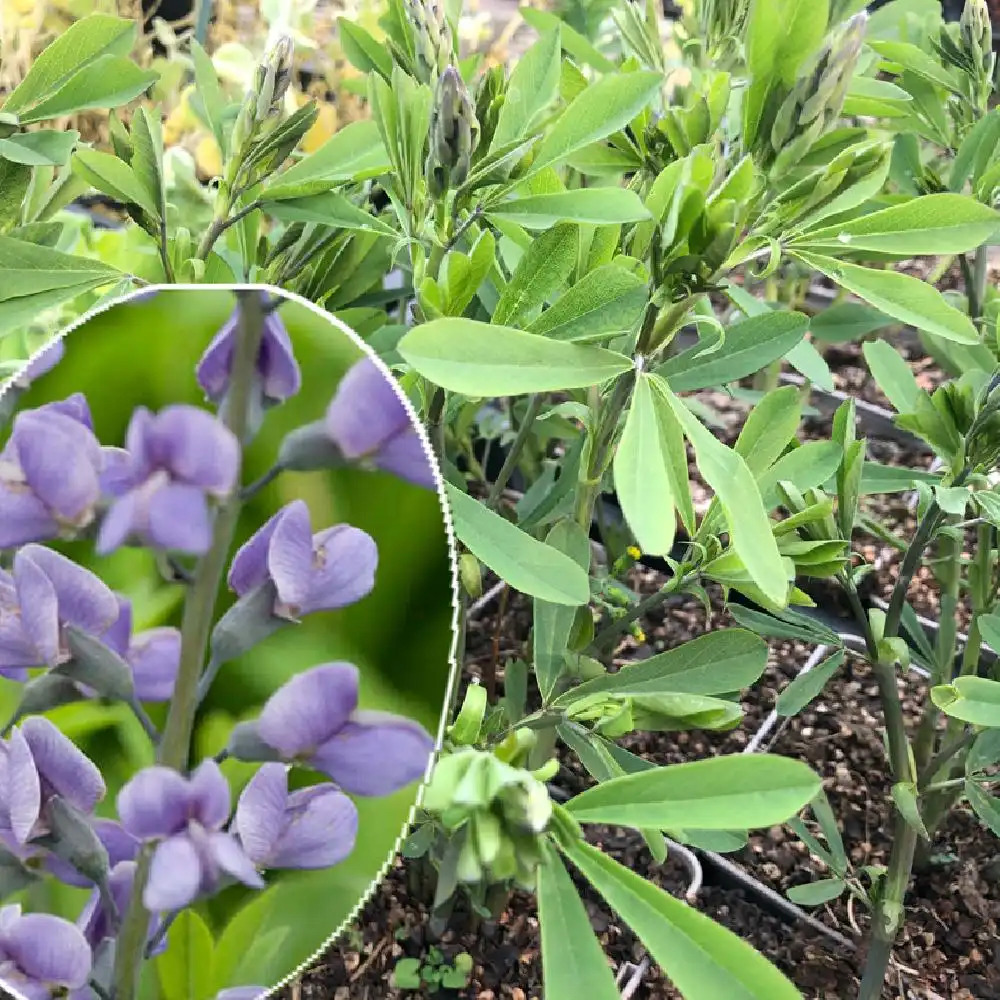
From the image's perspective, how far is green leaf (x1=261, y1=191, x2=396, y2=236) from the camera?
607 mm

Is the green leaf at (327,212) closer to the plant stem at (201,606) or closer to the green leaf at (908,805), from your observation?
the plant stem at (201,606)

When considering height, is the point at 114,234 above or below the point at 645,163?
below

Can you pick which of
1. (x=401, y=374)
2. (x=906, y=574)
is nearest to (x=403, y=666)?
(x=401, y=374)

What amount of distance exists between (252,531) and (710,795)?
8.8 inches

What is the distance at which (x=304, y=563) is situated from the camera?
0.40 meters

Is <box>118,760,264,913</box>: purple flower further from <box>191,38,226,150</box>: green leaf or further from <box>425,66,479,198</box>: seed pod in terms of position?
<box>191,38,226,150</box>: green leaf

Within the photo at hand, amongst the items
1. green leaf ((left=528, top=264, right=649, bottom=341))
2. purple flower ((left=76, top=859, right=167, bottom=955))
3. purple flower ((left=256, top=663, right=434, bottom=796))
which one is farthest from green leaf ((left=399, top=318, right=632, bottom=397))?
purple flower ((left=76, top=859, right=167, bottom=955))

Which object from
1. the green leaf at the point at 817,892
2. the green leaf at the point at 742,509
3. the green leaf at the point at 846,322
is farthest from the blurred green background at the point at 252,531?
the green leaf at the point at 846,322

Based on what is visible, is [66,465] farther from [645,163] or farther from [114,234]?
[114,234]

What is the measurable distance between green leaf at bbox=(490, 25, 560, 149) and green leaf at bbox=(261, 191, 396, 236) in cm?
9

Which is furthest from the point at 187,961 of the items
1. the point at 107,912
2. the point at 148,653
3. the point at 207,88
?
the point at 207,88

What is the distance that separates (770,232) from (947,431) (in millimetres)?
229

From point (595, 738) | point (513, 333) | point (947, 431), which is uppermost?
point (513, 333)

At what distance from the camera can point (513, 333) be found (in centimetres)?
46
